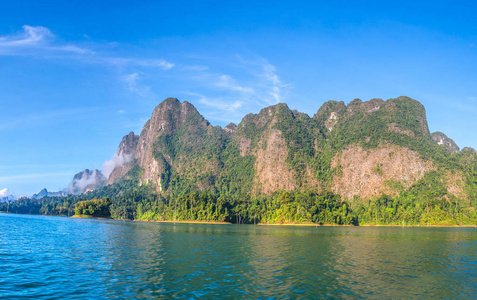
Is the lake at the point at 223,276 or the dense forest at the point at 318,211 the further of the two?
the dense forest at the point at 318,211

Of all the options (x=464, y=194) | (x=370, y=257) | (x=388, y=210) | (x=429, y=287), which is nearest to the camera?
(x=429, y=287)

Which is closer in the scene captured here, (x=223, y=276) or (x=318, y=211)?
(x=223, y=276)

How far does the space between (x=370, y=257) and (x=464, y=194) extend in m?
196

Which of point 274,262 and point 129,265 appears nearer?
point 129,265

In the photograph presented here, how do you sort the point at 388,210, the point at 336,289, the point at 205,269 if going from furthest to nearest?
the point at 388,210 → the point at 205,269 → the point at 336,289

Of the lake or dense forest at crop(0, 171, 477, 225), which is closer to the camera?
the lake

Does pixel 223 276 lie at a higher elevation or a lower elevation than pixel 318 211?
higher

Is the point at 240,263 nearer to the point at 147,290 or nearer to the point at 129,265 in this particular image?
the point at 129,265

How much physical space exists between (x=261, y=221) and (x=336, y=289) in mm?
159439

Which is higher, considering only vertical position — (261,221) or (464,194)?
(464,194)

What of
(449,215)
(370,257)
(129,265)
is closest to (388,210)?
(449,215)

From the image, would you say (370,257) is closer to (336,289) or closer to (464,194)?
(336,289)

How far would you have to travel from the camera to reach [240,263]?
108 ft

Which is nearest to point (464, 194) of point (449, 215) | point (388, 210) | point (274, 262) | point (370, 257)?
point (449, 215)
